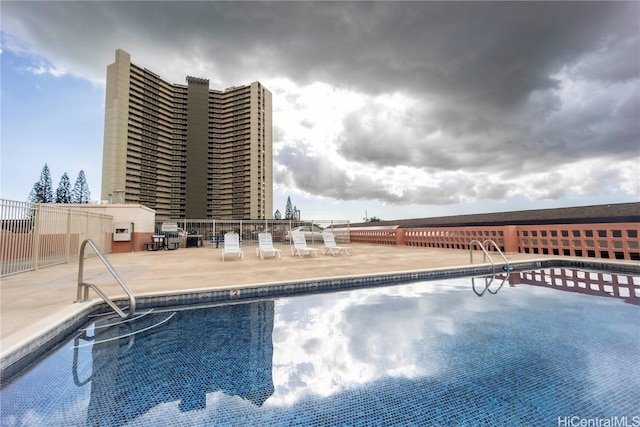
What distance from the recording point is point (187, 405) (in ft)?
6.50

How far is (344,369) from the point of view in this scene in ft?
8.10

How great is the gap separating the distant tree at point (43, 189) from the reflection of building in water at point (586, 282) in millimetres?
59862

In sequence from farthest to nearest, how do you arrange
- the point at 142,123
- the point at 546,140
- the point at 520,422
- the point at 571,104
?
the point at 142,123, the point at 546,140, the point at 571,104, the point at 520,422

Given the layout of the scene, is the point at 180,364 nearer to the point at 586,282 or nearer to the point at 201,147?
the point at 586,282

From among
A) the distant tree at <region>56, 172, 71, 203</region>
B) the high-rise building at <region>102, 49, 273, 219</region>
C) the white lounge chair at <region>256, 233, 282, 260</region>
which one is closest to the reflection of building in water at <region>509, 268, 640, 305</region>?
the white lounge chair at <region>256, 233, 282, 260</region>

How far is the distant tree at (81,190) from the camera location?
4919cm

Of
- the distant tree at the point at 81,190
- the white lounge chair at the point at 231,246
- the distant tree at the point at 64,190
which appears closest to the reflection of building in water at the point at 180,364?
the white lounge chair at the point at 231,246

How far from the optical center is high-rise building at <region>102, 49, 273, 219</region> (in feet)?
182

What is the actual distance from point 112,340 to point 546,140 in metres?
21.6

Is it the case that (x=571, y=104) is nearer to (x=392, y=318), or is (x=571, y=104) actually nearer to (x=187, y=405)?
(x=392, y=318)

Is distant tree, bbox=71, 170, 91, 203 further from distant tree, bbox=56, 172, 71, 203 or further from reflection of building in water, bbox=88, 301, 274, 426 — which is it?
reflection of building in water, bbox=88, 301, 274, 426

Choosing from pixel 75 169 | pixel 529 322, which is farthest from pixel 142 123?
pixel 529 322

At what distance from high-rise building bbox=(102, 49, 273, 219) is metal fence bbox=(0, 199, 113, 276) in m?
50.2

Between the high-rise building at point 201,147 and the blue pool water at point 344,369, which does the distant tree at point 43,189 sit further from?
the blue pool water at point 344,369
